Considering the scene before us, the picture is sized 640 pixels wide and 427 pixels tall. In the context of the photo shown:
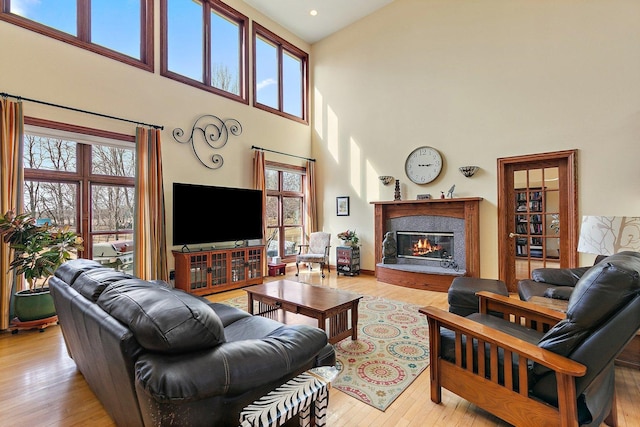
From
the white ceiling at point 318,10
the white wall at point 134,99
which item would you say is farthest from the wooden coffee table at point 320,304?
the white ceiling at point 318,10

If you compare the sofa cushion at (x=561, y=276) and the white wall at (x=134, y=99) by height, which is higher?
the white wall at (x=134, y=99)

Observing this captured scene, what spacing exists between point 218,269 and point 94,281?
11.1 ft

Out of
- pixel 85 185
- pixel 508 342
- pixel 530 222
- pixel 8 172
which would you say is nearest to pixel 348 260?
pixel 530 222

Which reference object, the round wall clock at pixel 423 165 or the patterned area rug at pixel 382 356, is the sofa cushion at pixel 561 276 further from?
the round wall clock at pixel 423 165

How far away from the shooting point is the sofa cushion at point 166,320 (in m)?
1.08

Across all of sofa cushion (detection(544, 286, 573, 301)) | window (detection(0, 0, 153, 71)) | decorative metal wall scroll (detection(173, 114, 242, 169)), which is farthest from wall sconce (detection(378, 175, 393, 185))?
window (detection(0, 0, 153, 71))

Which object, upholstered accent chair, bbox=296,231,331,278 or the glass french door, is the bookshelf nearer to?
the glass french door

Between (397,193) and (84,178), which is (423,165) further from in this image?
(84,178)

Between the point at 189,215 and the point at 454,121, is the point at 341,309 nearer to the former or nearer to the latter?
the point at 189,215

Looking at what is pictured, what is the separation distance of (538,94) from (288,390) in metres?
5.30

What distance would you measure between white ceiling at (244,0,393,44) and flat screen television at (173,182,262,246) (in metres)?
3.71

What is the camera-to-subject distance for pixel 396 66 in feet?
19.5

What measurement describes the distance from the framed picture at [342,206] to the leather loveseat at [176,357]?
5.20m

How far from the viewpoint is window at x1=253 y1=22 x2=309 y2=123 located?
6301 millimetres
